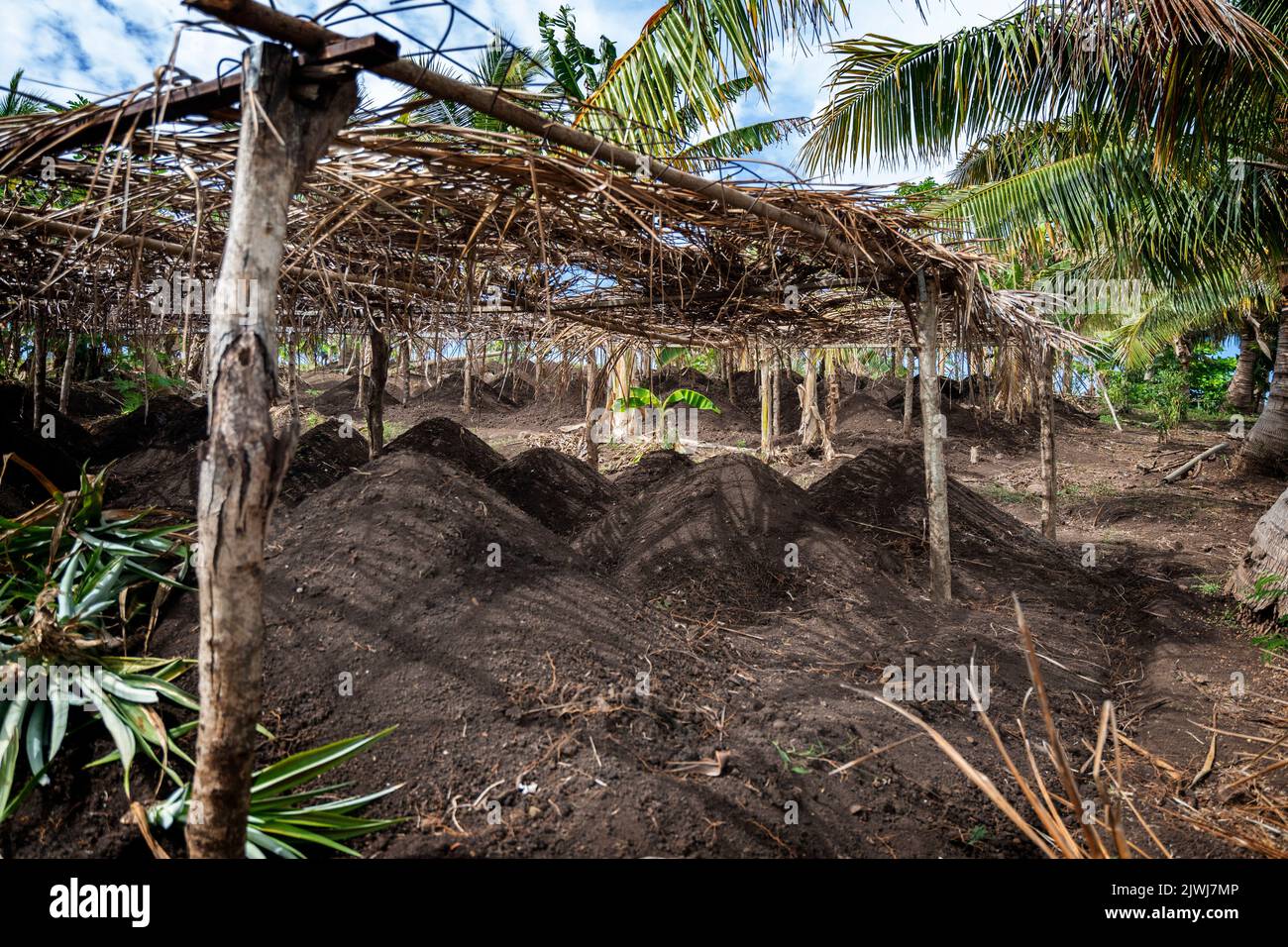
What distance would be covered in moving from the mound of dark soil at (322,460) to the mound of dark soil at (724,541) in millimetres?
4058

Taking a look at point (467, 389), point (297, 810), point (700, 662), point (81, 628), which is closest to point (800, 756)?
point (700, 662)

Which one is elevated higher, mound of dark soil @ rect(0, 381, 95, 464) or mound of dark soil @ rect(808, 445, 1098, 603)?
mound of dark soil @ rect(0, 381, 95, 464)

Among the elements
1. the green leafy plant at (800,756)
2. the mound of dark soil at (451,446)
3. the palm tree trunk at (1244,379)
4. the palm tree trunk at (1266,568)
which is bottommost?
the green leafy plant at (800,756)

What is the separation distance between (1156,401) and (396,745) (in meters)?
18.5

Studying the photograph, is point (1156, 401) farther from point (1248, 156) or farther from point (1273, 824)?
point (1273, 824)

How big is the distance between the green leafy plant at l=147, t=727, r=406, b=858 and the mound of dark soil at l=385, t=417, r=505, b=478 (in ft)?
22.7

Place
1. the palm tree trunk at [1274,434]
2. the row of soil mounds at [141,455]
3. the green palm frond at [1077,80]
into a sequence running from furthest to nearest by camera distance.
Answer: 1. the palm tree trunk at [1274,434]
2. the row of soil mounds at [141,455]
3. the green palm frond at [1077,80]

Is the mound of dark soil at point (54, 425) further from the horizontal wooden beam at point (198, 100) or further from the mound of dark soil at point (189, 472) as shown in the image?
the horizontal wooden beam at point (198, 100)

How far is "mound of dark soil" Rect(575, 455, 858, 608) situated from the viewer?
6.84 meters

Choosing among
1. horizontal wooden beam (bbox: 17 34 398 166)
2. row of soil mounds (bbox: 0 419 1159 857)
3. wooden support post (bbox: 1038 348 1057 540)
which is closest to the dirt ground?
row of soil mounds (bbox: 0 419 1159 857)

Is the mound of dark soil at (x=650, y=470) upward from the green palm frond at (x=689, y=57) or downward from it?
downward

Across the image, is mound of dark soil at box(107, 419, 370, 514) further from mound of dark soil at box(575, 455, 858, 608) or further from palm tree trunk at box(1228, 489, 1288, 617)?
palm tree trunk at box(1228, 489, 1288, 617)

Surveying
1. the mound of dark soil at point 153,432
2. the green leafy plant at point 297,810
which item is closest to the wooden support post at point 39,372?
the mound of dark soil at point 153,432

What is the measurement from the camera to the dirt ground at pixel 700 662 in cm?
352
